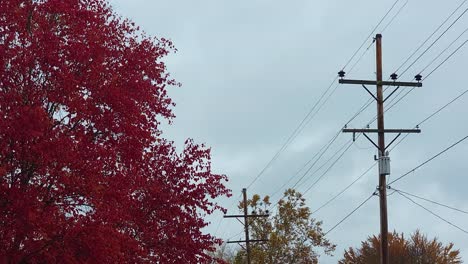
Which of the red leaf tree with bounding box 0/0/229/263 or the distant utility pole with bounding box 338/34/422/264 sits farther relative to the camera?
the distant utility pole with bounding box 338/34/422/264

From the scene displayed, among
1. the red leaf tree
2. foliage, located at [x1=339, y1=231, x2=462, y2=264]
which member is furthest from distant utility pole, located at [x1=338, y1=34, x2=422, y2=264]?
foliage, located at [x1=339, y1=231, x2=462, y2=264]

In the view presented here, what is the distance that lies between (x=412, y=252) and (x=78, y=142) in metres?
63.1

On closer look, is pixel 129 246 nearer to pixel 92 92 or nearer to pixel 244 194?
pixel 92 92

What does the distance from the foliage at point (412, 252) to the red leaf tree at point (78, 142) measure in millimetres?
57002

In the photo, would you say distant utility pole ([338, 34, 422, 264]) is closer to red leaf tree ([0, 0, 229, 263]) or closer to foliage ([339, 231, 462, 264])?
red leaf tree ([0, 0, 229, 263])

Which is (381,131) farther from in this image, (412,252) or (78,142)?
Answer: (412,252)

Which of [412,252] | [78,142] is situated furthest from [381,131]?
[412,252]

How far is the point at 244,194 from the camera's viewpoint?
58.4 meters

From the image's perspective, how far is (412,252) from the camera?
74375mm

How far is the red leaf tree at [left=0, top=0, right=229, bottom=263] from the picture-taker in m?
15.8

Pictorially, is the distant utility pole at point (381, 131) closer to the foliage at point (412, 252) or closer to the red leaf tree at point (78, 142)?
the red leaf tree at point (78, 142)

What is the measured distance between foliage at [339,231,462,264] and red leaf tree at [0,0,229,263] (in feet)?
187

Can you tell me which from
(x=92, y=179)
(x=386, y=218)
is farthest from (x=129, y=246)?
(x=386, y=218)

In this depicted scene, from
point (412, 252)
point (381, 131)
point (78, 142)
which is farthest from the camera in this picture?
point (412, 252)
